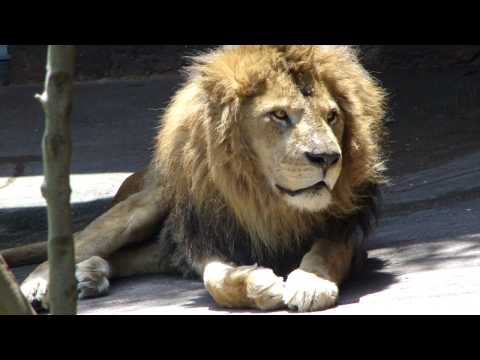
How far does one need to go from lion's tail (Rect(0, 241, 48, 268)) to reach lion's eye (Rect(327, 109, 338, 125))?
1.82 meters

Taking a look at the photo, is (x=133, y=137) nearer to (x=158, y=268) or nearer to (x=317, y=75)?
(x=158, y=268)

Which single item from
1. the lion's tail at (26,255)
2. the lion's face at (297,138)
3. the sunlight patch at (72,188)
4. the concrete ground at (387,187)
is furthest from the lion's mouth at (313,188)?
the sunlight patch at (72,188)

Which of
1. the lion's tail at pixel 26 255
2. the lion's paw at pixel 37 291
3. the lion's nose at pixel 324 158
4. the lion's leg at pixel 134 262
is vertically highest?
the lion's nose at pixel 324 158

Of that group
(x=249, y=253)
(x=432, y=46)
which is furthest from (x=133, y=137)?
(x=249, y=253)

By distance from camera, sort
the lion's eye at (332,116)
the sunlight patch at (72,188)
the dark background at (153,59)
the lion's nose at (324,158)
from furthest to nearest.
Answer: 1. the dark background at (153,59)
2. the sunlight patch at (72,188)
3. the lion's eye at (332,116)
4. the lion's nose at (324,158)

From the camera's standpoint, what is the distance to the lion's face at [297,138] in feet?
13.5

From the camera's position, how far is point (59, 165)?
77.1 inches

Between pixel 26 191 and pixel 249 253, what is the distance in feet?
9.01

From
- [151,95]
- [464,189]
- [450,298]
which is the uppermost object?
[151,95]

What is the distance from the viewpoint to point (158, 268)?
17.4ft

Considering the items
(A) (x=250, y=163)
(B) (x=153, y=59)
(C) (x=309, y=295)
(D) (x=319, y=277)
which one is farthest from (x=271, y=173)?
(B) (x=153, y=59)

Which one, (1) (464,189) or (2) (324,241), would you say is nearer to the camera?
(2) (324,241)

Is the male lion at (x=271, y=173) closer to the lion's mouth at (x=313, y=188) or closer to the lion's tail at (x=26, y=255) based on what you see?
the lion's mouth at (x=313, y=188)

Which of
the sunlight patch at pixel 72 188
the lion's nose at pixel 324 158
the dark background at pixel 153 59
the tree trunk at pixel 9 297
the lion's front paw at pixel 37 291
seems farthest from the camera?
the dark background at pixel 153 59
